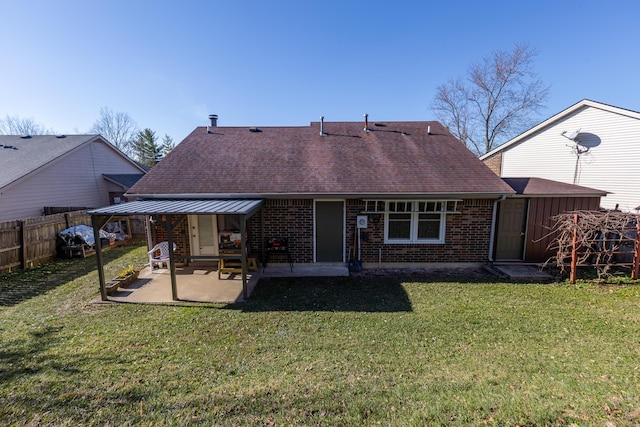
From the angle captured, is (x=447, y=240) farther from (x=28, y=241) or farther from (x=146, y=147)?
(x=146, y=147)

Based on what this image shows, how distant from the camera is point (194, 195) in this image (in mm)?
8016

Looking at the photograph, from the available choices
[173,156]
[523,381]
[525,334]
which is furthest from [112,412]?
[173,156]

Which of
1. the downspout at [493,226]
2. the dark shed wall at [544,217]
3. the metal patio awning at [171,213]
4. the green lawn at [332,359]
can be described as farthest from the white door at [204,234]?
the dark shed wall at [544,217]

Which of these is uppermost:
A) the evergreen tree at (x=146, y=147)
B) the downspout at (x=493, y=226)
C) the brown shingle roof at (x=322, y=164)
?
the evergreen tree at (x=146, y=147)

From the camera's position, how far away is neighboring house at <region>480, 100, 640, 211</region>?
9805 mm

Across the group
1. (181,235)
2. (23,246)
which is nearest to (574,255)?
(181,235)

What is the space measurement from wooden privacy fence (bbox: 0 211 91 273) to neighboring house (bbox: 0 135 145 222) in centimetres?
325

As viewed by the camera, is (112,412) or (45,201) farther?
(45,201)

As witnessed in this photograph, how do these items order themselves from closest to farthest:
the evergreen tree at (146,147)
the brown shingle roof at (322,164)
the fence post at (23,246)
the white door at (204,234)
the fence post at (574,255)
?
the fence post at (574,255), the brown shingle roof at (322,164), the white door at (204,234), the fence post at (23,246), the evergreen tree at (146,147)

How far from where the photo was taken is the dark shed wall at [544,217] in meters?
8.19

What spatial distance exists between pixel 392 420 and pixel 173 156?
10.0m

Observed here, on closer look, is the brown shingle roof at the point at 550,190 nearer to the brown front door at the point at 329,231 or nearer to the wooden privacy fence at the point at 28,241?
the brown front door at the point at 329,231

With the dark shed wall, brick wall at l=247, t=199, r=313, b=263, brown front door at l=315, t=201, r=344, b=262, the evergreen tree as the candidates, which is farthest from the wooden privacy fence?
the evergreen tree

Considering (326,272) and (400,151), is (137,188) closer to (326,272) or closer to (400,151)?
(326,272)
